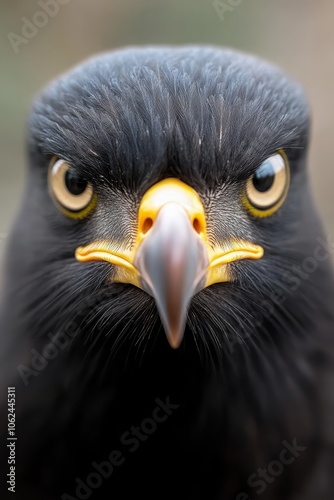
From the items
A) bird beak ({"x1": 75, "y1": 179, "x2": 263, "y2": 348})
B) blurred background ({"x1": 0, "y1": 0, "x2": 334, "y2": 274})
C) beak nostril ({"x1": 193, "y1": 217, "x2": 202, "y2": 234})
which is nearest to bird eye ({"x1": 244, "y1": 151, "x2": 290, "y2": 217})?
bird beak ({"x1": 75, "y1": 179, "x2": 263, "y2": 348})

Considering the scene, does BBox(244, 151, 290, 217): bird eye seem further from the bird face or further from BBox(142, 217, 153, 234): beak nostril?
BBox(142, 217, 153, 234): beak nostril

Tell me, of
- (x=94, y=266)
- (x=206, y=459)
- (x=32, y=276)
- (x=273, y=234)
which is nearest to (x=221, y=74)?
(x=273, y=234)

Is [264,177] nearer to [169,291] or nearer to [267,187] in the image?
[267,187]

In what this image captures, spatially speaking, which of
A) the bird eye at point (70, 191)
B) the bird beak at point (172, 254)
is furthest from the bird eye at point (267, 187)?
the bird eye at point (70, 191)

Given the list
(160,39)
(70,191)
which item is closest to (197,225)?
(70,191)

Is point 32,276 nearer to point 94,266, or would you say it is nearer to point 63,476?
point 94,266
